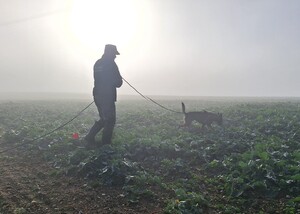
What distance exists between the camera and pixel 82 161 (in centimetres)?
1129

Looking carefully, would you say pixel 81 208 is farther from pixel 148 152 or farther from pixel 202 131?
pixel 202 131

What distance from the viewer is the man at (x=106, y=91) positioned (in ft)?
42.8

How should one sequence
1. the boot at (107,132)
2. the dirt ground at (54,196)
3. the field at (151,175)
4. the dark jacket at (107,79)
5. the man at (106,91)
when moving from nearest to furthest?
the dirt ground at (54,196) < the field at (151,175) < the boot at (107,132) < the man at (106,91) < the dark jacket at (107,79)

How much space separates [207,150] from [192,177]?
9.19 feet

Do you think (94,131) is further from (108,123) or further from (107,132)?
(108,123)

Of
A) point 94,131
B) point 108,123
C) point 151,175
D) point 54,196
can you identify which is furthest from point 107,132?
point 54,196

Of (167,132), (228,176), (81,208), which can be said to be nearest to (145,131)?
(167,132)

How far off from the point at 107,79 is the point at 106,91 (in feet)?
1.70

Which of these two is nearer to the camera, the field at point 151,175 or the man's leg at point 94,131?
the field at point 151,175

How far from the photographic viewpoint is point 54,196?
8930 mm

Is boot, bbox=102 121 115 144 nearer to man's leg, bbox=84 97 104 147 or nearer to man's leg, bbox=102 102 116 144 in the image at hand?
man's leg, bbox=102 102 116 144

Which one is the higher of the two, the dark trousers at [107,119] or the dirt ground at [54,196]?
the dark trousers at [107,119]

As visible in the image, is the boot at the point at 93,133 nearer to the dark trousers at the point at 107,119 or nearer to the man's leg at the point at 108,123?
the dark trousers at the point at 107,119

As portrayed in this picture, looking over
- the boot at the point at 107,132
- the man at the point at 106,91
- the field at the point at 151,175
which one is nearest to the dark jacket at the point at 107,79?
Result: the man at the point at 106,91
